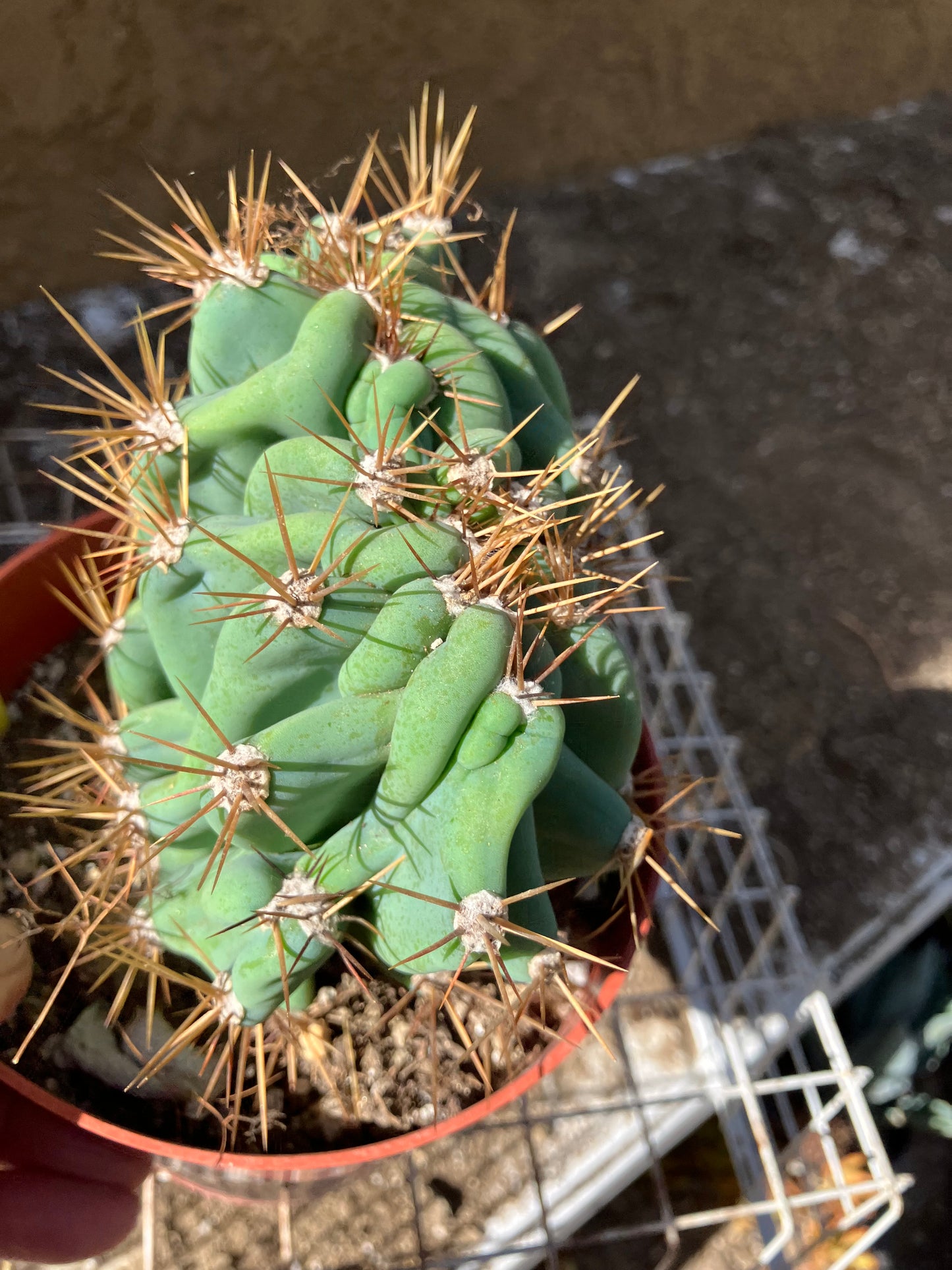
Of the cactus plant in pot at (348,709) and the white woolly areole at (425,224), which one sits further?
the white woolly areole at (425,224)

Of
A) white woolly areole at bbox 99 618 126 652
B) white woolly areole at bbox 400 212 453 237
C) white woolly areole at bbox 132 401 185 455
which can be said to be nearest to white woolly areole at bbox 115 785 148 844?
white woolly areole at bbox 99 618 126 652

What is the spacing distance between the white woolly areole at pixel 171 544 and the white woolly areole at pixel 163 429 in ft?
0.19

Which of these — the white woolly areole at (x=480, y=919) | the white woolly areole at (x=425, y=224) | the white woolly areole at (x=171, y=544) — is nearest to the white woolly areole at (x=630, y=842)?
the white woolly areole at (x=480, y=919)

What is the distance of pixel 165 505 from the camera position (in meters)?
0.60

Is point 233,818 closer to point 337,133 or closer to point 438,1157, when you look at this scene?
point 337,133

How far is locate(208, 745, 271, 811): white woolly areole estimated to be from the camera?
50 centimetres

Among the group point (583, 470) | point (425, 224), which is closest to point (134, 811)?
point (583, 470)

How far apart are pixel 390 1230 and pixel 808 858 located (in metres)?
0.87

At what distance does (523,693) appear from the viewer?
477mm

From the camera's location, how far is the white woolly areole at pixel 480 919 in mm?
476

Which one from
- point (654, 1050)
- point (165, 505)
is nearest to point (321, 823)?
point (165, 505)

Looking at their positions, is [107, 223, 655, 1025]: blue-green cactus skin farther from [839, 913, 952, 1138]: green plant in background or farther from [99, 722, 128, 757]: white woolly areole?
[839, 913, 952, 1138]: green plant in background

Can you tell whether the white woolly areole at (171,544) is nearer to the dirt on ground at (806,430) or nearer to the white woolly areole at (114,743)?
the white woolly areole at (114,743)

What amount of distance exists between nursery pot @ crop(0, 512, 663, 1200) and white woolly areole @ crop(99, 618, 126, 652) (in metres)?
0.08
